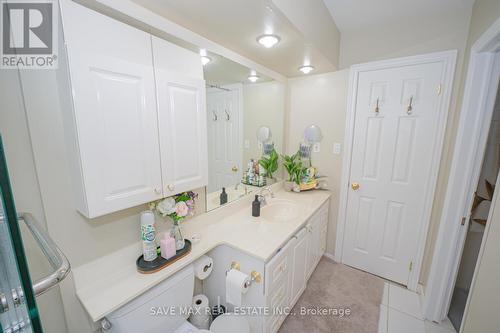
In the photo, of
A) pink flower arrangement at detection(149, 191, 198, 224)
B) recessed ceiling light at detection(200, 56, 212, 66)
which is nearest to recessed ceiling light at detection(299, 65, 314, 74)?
recessed ceiling light at detection(200, 56, 212, 66)

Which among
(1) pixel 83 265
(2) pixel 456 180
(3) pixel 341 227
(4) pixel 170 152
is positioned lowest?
(3) pixel 341 227

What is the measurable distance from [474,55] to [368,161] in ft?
3.44

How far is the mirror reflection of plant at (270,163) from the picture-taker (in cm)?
228

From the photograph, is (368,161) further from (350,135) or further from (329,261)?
(329,261)

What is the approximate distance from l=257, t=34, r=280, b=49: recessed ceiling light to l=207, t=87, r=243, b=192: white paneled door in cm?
49

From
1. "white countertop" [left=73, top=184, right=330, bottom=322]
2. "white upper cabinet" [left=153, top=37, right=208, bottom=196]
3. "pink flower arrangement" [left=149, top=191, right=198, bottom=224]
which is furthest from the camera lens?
"pink flower arrangement" [left=149, top=191, right=198, bottom=224]

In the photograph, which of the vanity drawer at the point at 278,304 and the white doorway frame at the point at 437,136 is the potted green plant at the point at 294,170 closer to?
the white doorway frame at the point at 437,136

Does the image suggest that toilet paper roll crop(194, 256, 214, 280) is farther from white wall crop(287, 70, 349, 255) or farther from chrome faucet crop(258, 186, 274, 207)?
white wall crop(287, 70, 349, 255)

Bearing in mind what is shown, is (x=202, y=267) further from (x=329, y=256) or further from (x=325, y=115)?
(x=325, y=115)

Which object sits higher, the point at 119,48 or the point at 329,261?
the point at 119,48

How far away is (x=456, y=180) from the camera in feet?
4.87

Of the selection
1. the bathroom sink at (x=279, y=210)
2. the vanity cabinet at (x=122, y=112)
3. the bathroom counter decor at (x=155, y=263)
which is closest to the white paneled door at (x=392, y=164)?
the bathroom sink at (x=279, y=210)

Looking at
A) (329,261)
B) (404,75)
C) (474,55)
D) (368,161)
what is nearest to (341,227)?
(329,261)

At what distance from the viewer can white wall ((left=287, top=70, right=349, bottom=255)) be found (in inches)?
86.4
